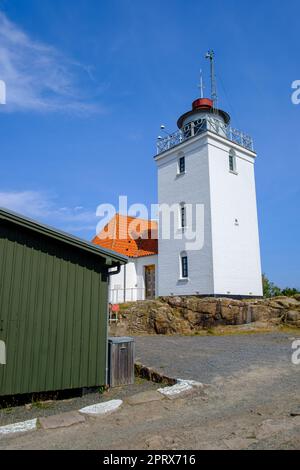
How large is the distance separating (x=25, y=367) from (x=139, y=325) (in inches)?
496

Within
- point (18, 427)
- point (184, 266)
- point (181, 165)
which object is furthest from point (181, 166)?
point (18, 427)

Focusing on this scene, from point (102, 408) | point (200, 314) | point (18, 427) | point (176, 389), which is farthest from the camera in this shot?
point (200, 314)

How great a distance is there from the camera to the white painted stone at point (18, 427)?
5107 mm

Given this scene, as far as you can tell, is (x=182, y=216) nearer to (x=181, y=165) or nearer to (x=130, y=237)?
(x=181, y=165)

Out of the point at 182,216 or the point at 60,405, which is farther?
the point at 182,216

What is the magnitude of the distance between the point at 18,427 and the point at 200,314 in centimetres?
1451

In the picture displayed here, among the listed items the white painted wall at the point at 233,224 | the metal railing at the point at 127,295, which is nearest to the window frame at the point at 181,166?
the white painted wall at the point at 233,224

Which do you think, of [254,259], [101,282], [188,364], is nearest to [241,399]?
[188,364]

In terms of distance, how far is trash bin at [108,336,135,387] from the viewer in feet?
25.5

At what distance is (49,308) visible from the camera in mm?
7121

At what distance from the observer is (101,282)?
7.80 meters

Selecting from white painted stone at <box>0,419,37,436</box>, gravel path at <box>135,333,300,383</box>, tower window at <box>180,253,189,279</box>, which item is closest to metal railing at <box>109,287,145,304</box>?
tower window at <box>180,253,189,279</box>

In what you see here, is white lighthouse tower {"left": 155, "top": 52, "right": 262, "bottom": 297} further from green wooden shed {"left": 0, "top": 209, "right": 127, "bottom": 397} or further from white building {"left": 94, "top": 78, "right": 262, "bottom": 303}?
green wooden shed {"left": 0, "top": 209, "right": 127, "bottom": 397}

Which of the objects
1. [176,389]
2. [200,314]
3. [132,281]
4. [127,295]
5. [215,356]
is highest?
[132,281]
